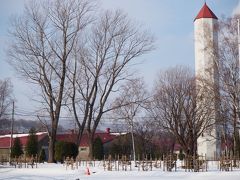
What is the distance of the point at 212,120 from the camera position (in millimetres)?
45500

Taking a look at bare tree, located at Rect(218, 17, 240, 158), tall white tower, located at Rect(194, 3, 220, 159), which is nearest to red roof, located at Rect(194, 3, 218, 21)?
tall white tower, located at Rect(194, 3, 220, 159)

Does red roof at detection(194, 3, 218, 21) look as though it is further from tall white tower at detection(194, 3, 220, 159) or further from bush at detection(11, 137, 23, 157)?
bush at detection(11, 137, 23, 157)

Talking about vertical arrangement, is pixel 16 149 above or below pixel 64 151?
above

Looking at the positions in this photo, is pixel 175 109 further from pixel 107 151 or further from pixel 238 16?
pixel 107 151

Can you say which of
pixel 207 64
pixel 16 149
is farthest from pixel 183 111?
pixel 16 149

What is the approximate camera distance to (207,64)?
1576 inches

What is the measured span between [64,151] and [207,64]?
16.0m

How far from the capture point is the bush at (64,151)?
1639 inches

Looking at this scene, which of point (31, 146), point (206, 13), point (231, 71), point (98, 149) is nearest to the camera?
point (231, 71)

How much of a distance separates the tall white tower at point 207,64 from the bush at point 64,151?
43.8 feet

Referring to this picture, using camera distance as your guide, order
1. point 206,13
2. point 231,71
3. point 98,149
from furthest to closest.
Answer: point 98,149, point 206,13, point 231,71

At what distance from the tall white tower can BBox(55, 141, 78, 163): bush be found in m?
13.3

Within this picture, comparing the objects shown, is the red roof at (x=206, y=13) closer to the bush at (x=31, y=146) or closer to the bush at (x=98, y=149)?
the bush at (x=98, y=149)

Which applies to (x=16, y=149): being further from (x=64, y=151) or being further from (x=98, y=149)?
(x=64, y=151)
